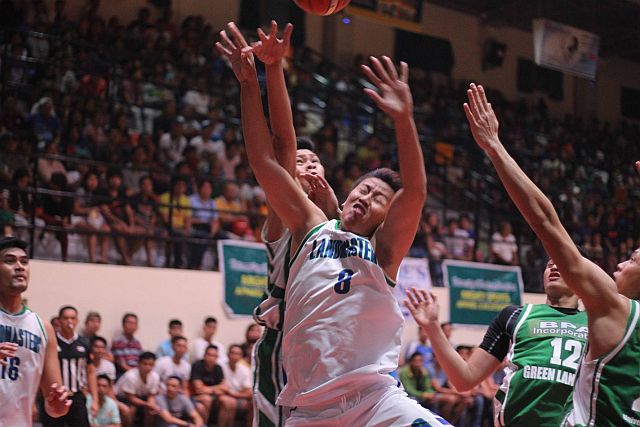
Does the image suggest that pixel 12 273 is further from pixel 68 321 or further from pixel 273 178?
pixel 68 321

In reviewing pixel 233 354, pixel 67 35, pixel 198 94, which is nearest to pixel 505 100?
pixel 198 94

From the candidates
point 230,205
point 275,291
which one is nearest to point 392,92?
point 275,291

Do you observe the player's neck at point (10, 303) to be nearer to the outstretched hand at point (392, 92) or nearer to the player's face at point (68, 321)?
the outstretched hand at point (392, 92)

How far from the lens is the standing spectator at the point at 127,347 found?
998 cm

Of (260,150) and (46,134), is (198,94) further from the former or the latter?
(260,150)

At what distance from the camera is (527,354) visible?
4.84 meters

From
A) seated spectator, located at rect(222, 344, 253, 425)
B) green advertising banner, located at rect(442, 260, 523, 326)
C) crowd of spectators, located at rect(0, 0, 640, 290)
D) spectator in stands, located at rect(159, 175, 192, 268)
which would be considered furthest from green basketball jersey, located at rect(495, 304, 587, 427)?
green advertising banner, located at rect(442, 260, 523, 326)

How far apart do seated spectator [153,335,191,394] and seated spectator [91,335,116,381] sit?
527 millimetres

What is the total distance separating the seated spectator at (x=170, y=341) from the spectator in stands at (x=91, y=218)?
1080mm

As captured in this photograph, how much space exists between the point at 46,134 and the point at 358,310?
8.63m

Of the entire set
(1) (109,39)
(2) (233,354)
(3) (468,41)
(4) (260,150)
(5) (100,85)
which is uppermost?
(3) (468,41)

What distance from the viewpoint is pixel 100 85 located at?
40.5ft

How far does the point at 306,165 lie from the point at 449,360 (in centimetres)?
121

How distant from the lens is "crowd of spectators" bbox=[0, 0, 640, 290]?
1082 centimetres
